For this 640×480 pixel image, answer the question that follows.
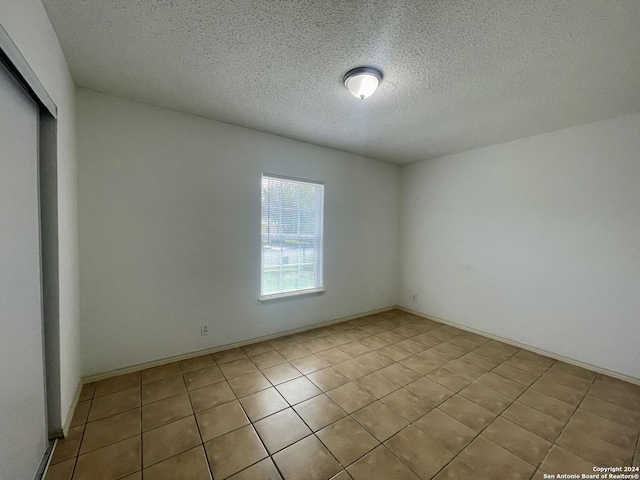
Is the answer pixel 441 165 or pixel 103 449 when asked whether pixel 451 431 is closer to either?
pixel 103 449

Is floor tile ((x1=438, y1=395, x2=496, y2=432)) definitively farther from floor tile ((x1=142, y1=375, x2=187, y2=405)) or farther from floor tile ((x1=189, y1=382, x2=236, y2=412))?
floor tile ((x1=142, y1=375, x2=187, y2=405))

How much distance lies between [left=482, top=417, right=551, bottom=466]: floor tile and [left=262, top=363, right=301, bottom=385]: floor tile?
1.55 meters

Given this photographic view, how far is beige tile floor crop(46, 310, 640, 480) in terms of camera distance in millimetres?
1457

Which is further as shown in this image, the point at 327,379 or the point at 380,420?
the point at 327,379

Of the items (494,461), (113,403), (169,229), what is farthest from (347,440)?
(169,229)

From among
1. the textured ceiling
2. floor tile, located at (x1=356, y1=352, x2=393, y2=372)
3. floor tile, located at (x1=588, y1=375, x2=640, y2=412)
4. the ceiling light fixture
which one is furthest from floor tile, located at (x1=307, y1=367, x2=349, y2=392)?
the textured ceiling

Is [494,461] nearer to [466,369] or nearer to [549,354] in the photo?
[466,369]

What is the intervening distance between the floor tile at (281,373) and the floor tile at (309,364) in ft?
0.20

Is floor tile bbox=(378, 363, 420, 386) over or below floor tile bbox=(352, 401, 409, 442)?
below

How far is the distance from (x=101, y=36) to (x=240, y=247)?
1.97 metres

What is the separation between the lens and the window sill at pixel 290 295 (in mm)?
3102

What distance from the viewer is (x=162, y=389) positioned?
2.14 metres

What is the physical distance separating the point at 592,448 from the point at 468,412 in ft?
2.26

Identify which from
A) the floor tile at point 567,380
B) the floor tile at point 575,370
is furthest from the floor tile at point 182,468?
the floor tile at point 575,370
